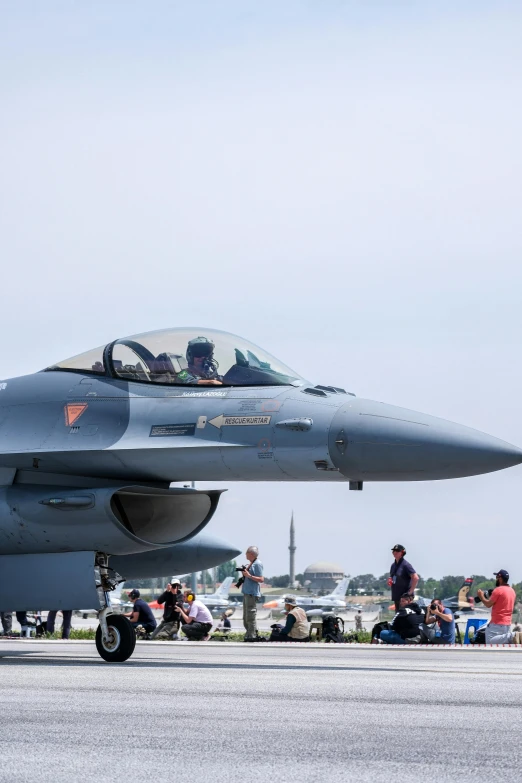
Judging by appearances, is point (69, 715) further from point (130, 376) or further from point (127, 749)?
point (130, 376)

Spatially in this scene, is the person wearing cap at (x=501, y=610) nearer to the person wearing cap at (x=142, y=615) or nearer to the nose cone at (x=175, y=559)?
the nose cone at (x=175, y=559)

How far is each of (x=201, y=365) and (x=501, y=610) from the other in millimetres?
6794

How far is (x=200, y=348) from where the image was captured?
11953 mm

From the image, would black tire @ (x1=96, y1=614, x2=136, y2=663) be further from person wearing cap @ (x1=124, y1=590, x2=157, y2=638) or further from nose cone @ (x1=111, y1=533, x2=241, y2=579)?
person wearing cap @ (x1=124, y1=590, x2=157, y2=638)

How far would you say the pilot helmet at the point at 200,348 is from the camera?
11.9 metres

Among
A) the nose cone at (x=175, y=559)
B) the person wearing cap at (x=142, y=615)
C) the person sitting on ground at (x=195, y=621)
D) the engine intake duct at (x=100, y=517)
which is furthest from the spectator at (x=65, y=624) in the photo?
the engine intake duct at (x=100, y=517)

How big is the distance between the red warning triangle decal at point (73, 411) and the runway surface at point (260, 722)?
2620 mm

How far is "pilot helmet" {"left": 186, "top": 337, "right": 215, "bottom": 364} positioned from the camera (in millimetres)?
11914

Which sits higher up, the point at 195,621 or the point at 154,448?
the point at 154,448

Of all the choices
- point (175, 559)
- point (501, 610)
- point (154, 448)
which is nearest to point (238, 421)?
point (154, 448)

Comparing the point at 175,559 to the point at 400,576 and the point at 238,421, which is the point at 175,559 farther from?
the point at 400,576

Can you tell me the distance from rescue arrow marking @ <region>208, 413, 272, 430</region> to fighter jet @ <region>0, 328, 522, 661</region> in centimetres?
1

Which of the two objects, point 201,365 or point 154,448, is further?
point 201,365

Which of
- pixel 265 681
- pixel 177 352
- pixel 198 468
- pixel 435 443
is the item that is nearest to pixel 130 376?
pixel 177 352
